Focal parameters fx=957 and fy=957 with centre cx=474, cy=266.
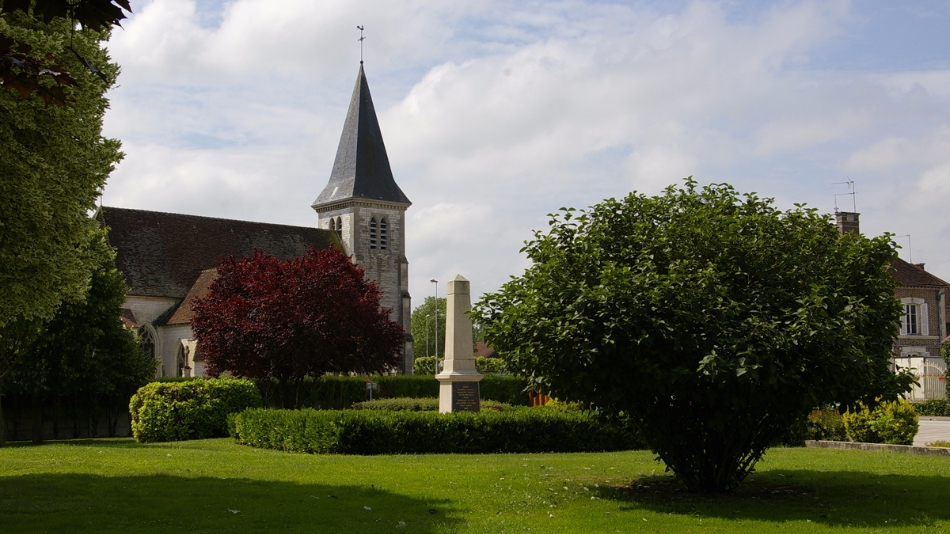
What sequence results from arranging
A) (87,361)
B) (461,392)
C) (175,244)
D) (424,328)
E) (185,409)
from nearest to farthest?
1. (461,392)
2. (185,409)
3. (87,361)
4. (175,244)
5. (424,328)

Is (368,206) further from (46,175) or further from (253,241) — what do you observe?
(46,175)

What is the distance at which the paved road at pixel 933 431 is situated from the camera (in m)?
20.9

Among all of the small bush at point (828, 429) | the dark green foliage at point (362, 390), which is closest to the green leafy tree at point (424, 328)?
the dark green foliage at point (362, 390)

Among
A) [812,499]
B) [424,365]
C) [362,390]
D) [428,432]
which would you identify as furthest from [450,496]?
[424,365]

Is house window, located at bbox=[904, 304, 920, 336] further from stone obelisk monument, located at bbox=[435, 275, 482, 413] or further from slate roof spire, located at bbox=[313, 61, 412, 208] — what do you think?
stone obelisk monument, located at bbox=[435, 275, 482, 413]

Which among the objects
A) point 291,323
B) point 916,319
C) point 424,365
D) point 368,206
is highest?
point 368,206

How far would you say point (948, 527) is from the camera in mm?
9195

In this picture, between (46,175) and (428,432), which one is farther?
(428,432)

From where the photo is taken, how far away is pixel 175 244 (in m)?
51.6

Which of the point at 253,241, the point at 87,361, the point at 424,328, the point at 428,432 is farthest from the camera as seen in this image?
the point at 424,328

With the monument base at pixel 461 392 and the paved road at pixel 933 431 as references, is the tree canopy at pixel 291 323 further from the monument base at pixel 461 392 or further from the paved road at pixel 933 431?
the paved road at pixel 933 431

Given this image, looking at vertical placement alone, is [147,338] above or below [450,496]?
above

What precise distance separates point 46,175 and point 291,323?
54.8ft

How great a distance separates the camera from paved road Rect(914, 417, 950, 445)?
2086 cm
